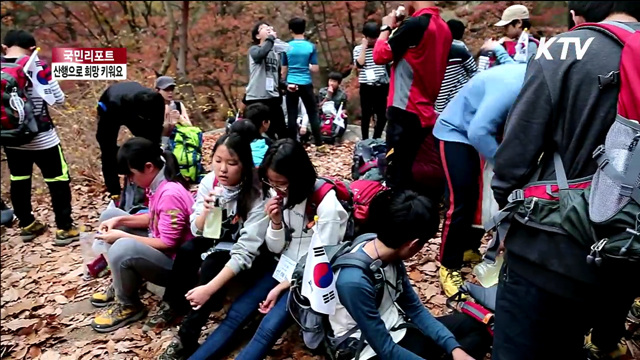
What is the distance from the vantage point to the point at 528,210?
182cm

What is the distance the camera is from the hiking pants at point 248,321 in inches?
114

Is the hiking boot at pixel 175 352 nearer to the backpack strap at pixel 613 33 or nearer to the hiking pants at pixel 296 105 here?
the backpack strap at pixel 613 33

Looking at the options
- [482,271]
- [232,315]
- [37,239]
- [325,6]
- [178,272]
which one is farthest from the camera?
[325,6]

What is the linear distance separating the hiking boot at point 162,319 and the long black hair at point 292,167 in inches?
55.0

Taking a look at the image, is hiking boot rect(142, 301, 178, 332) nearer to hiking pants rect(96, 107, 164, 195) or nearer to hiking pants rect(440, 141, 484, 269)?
hiking pants rect(96, 107, 164, 195)

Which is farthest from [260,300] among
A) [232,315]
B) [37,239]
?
[37,239]

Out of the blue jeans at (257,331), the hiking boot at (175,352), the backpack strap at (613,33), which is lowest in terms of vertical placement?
the hiking boot at (175,352)

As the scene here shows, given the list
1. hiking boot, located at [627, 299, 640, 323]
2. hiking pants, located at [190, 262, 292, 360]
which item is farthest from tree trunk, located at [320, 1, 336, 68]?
hiking boot, located at [627, 299, 640, 323]

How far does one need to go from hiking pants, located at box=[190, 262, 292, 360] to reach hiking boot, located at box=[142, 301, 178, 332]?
647mm

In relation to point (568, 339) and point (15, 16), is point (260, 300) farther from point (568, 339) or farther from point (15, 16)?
point (15, 16)

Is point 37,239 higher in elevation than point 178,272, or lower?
lower

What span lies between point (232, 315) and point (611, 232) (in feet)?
7.45

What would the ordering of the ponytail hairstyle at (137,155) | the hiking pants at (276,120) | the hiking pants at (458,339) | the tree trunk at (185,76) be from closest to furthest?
the hiking pants at (458,339)
the ponytail hairstyle at (137,155)
the hiking pants at (276,120)
the tree trunk at (185,76)

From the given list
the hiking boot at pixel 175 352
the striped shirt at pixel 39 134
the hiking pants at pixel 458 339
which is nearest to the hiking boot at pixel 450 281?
the hiking pants at pixel 458 339
